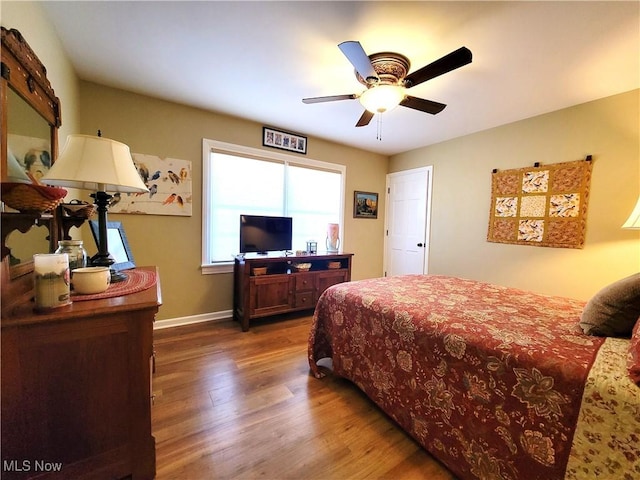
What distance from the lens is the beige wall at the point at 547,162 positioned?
7.55 ft

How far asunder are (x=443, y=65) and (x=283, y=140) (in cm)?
227

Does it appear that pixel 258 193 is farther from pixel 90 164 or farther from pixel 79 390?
pixel 79 390

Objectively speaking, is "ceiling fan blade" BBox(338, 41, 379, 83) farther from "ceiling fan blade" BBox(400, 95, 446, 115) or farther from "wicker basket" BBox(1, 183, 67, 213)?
"wicker basket" BBox(1, 183, 67, 213)

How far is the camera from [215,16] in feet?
5.20

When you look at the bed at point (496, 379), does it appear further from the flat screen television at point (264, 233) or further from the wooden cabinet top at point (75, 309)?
the flat screen television at point (264, 233)

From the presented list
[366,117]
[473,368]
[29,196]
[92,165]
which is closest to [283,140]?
[366,117]

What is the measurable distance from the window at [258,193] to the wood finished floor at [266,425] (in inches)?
52.5

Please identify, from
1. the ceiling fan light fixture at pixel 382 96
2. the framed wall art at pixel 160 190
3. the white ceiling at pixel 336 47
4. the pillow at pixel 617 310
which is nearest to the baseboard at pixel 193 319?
the framed wall art at pixel 160 190

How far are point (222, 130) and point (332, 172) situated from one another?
1.64 metres

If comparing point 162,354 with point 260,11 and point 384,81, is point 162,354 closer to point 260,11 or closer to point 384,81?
point 260,11

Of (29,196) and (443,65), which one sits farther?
(443,65)

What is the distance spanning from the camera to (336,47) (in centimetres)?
182

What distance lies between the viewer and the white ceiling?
151 centimetres

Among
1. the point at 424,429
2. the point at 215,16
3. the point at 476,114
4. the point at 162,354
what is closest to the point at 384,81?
the point at 215,16
